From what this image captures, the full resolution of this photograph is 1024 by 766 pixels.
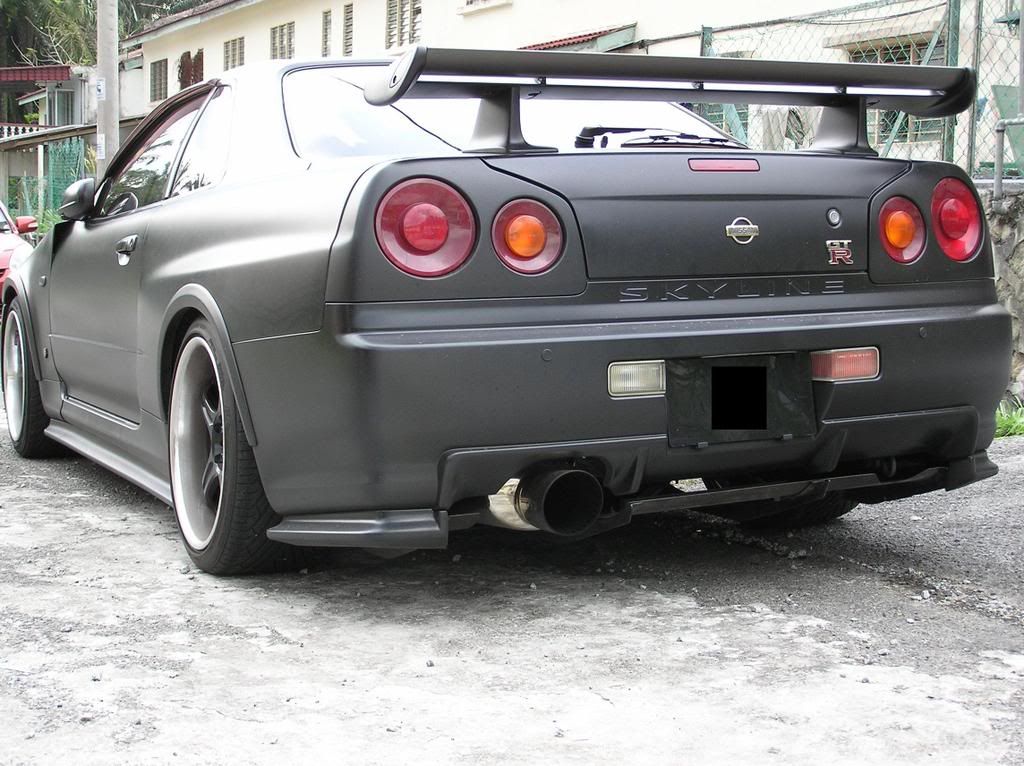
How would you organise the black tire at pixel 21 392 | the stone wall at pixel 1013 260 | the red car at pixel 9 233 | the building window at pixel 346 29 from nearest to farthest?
the black tire at pixel 21 392 → the stone wall at pixel 1013 260 → the red car at pixel 9 233 → the building window at pixel 346 29

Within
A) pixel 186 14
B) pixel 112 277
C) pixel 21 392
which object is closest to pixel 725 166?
pixel 112 277

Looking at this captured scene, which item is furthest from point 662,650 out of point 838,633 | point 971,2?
point 971,2

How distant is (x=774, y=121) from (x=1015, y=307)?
2.01m

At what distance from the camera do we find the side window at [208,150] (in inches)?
164

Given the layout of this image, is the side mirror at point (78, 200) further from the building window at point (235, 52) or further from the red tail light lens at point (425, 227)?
the building window at point (235, 52)

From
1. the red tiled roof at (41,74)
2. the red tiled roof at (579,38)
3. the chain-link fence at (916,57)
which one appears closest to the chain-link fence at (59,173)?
the red tiled roof at (579,38)

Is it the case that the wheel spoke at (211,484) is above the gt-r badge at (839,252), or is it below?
below

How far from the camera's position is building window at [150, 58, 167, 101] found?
42.1 metres

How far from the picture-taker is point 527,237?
3.28 m

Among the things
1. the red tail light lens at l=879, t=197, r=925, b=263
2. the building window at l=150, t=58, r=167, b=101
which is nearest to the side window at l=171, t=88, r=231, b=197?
the red tail light lens at l=879, t=197, r=925, b=263

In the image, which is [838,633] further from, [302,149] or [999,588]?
[302,149]

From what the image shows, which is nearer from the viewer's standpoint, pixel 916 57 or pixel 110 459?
pixel 110 459

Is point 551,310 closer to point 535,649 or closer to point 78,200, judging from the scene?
point 535,649

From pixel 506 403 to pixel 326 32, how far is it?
101ft
